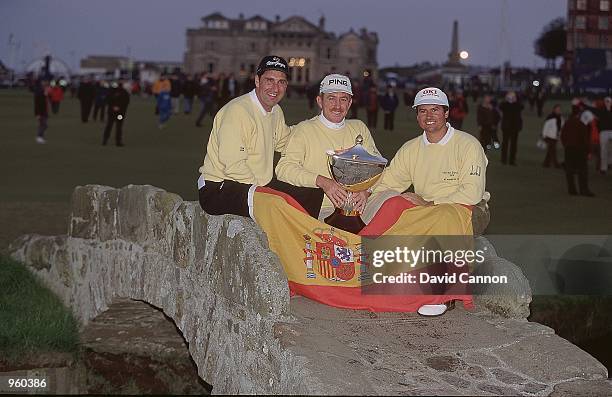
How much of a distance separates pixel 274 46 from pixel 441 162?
414 feet

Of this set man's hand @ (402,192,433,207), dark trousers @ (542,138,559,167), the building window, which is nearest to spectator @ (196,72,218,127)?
dark trousers @ (542,138,559,167)

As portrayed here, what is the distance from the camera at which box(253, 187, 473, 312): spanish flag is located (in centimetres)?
570

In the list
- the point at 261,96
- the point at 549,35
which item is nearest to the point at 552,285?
the point at 261,96

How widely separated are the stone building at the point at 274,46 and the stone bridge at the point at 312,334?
122377 millimetres

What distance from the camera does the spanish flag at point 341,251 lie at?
5.70 meters

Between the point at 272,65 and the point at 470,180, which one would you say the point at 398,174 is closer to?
the point at 470,180

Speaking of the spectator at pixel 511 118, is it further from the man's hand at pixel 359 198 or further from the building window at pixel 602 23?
the building window at pixel 602 23

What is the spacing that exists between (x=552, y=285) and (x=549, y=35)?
87.4m

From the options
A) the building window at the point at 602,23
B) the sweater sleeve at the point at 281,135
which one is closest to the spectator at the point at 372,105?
the sweater sleeve at the point at 281,135

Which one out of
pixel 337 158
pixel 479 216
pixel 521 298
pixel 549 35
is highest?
pixel 549 35

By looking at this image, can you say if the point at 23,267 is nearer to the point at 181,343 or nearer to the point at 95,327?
the point at 95,327

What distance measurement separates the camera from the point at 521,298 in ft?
19.1

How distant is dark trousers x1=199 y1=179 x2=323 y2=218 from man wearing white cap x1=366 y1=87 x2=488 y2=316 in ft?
2.26

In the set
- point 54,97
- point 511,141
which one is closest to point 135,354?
point 511,141
